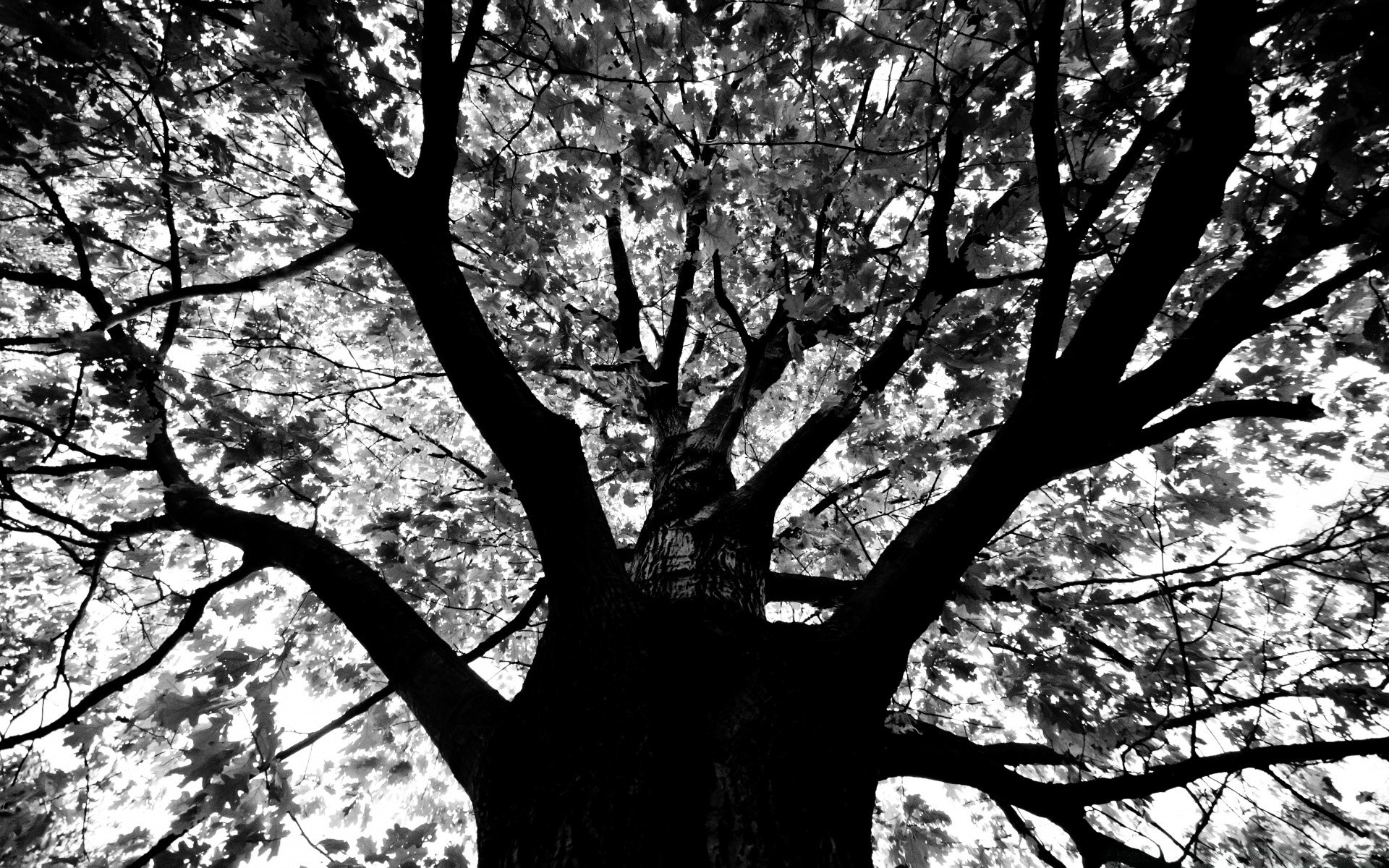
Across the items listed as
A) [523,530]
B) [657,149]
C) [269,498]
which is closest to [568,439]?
[657,149]

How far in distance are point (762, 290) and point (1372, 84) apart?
3.33 m

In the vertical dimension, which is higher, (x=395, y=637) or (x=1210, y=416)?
(x=1210, y=416)

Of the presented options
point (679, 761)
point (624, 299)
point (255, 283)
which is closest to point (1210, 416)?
point (679, 761)

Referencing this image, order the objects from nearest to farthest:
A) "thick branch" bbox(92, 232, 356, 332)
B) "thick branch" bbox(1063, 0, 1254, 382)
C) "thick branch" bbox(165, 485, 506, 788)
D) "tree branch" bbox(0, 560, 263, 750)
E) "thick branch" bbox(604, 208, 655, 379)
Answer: "thick branch" bbox(1063, 0, 1254, 382) < "thick branch" bbox(165, 485, 506, 788) < "thick branch" bbox(92, 232, 356, 332) < "tree branch" bbox(0, 560, 263, 750) < "thick branch" bbox(604, 208, 655, 379)

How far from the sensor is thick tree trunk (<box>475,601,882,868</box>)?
1566 millimetres

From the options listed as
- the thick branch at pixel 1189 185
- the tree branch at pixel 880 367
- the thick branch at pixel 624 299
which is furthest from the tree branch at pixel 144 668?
the thick branch at pixel 1189 185

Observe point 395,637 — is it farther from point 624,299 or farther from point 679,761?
point 624,299

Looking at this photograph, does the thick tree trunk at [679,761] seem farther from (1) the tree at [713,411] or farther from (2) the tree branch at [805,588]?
(2) the tree branch at [805,588]

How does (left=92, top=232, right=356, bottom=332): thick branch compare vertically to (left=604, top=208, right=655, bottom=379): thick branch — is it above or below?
below

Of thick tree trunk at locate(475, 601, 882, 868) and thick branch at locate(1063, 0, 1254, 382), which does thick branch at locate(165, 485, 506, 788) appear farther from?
thick branch at locate(1063, 0, 1254, 382)

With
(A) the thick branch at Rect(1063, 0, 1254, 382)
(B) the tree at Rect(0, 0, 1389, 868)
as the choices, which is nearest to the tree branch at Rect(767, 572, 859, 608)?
(B) the tree at Rect(0, 0, 1389, 868)

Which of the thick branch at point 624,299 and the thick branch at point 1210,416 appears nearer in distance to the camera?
the thick branch at point 1210,416

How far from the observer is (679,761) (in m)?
1.86

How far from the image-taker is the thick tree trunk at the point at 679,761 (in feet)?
5.14
